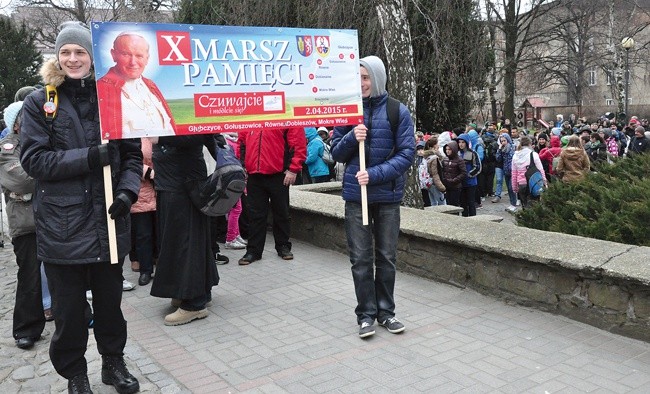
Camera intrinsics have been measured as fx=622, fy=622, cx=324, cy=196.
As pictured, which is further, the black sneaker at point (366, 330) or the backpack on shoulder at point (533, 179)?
the backpack on shoulder at point (533, 179)

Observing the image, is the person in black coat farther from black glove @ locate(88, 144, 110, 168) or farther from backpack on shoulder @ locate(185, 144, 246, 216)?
black glove @ locate(88, 144, 110, 168)

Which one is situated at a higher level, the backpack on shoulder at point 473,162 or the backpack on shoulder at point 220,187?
the backpack on shoulder at point 220,187

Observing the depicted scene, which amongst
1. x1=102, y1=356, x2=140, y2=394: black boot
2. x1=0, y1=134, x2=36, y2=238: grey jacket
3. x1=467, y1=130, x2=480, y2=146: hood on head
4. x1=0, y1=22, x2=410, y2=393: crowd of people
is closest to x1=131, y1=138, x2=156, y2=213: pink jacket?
x1=0, y1=22, x2=410, y2=393: crowd of people

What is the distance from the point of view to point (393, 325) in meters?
4.67

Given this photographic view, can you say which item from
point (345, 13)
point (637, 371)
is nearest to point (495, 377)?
point (637, 371)

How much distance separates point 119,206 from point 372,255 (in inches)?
77.7

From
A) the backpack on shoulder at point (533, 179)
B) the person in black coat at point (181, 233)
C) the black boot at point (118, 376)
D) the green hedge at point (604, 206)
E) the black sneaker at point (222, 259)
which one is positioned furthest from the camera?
the backpack on shoulder at point (533, 179)

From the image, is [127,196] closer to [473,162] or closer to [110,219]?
[110,219]

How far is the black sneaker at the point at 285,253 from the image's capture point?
719cm

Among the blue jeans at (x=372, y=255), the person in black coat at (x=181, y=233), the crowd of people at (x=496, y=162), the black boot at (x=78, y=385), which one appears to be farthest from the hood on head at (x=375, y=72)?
the crowd of people at (x=496, y=162)

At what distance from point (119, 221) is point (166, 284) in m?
1.65

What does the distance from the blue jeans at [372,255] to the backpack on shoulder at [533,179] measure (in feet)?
24.4

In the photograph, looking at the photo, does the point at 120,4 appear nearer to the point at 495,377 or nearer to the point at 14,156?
the point at 14,156

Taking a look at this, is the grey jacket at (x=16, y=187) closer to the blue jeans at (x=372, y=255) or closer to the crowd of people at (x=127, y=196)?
the crowd of people at (x=127, y=196)
